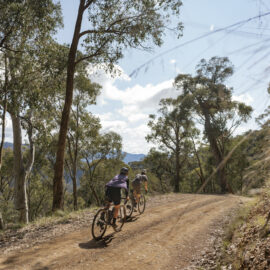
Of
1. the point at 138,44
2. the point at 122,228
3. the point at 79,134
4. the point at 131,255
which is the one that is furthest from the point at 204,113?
the point at 131,255

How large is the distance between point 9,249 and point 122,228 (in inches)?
147

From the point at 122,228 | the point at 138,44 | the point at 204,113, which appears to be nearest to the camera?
the point at 122,228

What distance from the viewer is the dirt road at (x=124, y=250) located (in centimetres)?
564

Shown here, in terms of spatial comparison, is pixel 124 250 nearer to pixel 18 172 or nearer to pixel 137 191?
pixel 137 191

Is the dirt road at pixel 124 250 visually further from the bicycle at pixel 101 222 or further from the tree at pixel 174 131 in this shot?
the tree at pixel 174 131

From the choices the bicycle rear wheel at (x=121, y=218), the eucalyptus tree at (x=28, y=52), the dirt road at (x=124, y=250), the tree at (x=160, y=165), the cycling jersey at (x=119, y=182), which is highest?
the eucalyptus tree at (x=28, y=52)

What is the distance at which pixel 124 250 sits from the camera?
6477 mm

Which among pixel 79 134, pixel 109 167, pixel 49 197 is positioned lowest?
pixel 49 197

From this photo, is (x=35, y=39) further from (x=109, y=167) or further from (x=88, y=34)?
(x=109, y=167)

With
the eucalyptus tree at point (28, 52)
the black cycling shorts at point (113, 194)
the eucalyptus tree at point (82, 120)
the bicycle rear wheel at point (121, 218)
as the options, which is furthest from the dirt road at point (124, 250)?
the eucalyptus tree at point (82, 120)

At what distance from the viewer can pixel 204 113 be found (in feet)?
97.1

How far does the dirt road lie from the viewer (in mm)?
5645

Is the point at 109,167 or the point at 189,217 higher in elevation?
the point at 109,167

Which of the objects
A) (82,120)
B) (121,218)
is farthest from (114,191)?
(82,120)
